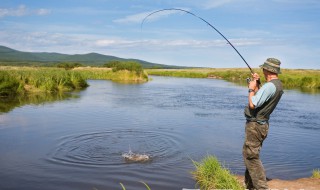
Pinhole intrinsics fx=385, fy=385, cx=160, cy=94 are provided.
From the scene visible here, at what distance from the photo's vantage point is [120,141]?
33.6 ft

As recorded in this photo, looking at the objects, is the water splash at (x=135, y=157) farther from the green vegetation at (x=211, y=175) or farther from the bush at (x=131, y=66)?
the bush at (x=131, y=66)

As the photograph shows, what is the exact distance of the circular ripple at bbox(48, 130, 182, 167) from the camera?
827 cm

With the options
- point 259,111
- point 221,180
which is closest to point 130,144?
point 221,180

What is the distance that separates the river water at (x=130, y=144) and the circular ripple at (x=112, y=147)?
0.07 feet

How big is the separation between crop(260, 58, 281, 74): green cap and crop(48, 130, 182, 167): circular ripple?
3612 millimetres

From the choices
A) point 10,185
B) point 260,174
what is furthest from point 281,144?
point 10,185

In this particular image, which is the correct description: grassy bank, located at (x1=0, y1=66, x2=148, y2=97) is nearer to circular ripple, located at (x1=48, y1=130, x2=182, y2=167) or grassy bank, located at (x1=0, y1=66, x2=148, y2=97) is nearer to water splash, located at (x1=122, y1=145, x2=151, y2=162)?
circular ripple, located at (x1=48, y1=130, x2=182, y2=167)

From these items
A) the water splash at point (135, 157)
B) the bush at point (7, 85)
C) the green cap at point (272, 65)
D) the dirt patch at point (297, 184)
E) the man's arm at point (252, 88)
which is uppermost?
the green cap at point (272, 65)

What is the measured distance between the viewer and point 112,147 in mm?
9539

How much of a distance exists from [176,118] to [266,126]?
955cm

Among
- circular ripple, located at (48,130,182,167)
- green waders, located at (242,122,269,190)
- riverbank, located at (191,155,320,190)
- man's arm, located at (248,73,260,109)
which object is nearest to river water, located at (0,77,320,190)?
circular ripple, located at (48,130,182,167)

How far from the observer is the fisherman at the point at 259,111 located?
16.9 feet

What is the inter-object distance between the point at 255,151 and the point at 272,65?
48.3 inches

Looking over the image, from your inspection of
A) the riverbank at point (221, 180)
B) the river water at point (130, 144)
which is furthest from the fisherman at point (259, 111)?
the river water at point (130, 144)
